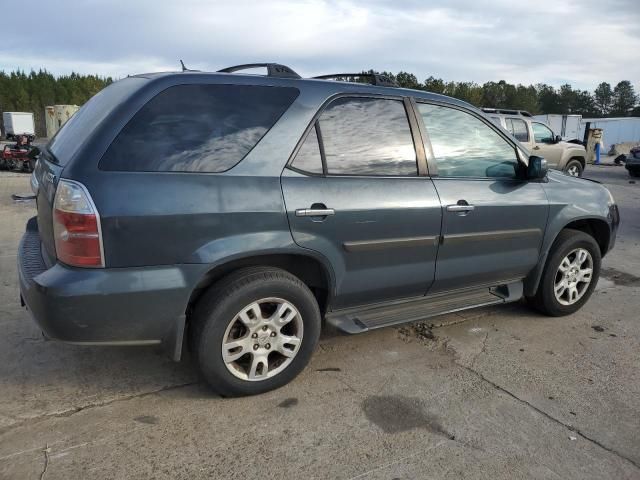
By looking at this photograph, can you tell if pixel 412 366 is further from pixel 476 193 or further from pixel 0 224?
pixel 0 224

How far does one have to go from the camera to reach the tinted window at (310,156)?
9.75 ft

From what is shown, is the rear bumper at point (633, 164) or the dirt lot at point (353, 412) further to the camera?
the rear bumper at point (633, 164)

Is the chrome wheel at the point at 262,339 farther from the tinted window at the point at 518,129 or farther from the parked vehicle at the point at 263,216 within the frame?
the tinted window at the point at 518,129

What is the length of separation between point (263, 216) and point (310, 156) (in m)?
0.49

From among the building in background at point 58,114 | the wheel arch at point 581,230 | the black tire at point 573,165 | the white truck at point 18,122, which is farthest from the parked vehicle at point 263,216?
the white truck at point 18,122

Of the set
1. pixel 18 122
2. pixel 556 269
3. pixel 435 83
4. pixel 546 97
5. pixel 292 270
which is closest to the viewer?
pixel 292 270

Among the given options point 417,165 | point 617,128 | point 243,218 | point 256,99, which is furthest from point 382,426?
point 617,128

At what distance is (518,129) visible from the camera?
1273cm

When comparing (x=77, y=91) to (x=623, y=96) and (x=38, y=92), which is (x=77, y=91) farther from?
(x=623, y=96)

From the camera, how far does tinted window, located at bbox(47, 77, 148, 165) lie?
2.69m

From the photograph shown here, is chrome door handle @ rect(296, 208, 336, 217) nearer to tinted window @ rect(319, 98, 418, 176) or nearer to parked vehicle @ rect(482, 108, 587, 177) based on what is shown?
tinted window @ rect(319, 98, 418, 176)

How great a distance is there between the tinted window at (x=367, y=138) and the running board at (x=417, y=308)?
2.95 ft

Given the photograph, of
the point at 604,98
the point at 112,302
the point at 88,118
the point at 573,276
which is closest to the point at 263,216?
the point at 112,302

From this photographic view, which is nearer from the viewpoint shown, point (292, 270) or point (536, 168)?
point (292, 270)
